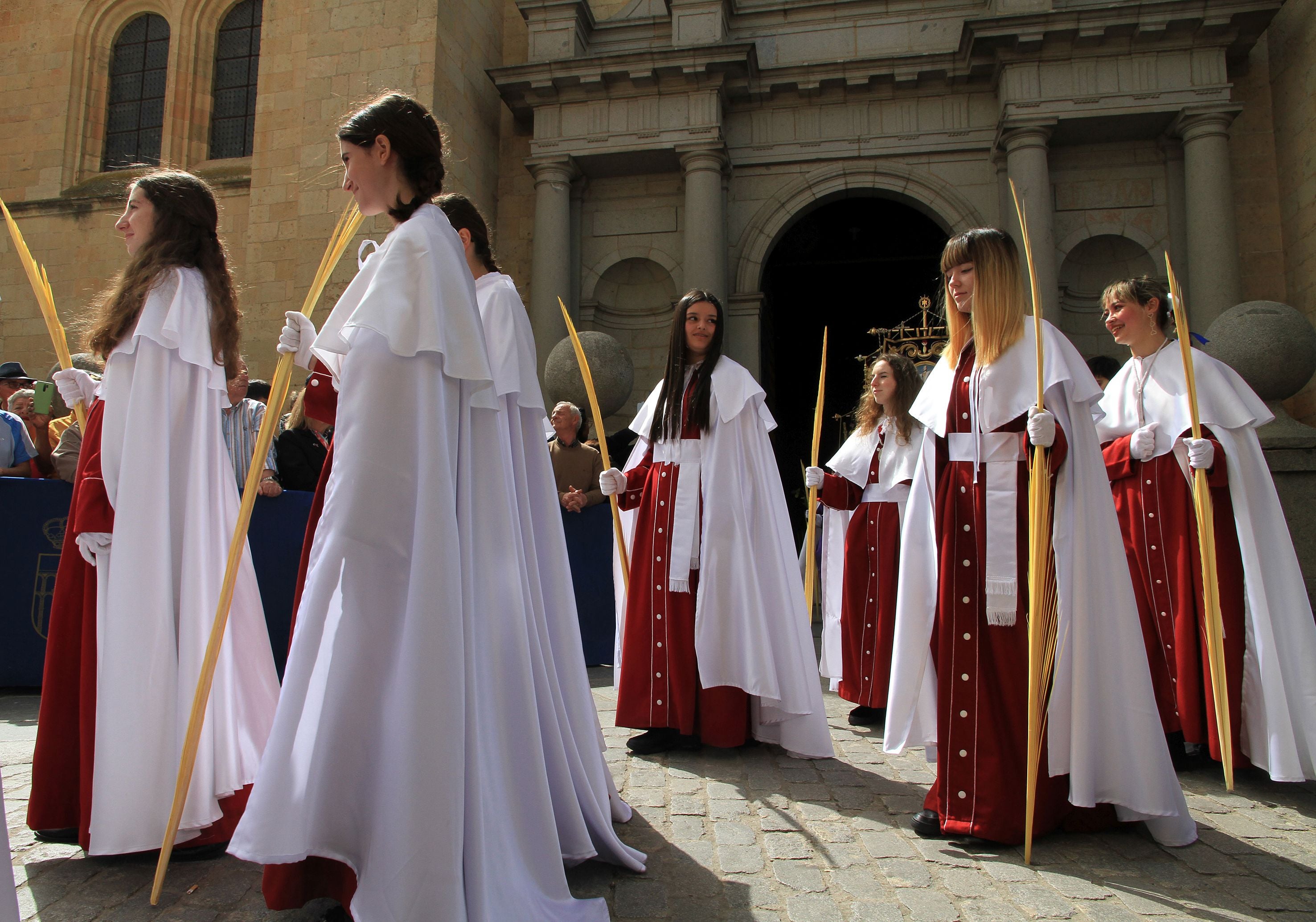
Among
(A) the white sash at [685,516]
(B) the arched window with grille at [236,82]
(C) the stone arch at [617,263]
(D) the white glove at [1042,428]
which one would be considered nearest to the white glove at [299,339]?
(A) the white sash at [685,516]

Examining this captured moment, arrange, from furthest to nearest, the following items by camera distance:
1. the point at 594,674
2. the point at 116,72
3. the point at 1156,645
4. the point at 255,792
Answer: the point at 116,72 → the point at 594,674 → the point at 1156,645 → the point at 255,792

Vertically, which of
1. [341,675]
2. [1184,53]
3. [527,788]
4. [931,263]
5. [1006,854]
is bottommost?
[1006,854]

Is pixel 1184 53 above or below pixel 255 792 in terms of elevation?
above

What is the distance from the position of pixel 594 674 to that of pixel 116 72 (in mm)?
13440

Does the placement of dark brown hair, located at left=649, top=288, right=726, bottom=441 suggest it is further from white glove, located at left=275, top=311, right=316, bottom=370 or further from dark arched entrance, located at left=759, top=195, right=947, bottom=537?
dark arched entrance, located at left=759, top=195, right=947, bottom=537

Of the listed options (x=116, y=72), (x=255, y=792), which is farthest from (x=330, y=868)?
(x=116, y=72)

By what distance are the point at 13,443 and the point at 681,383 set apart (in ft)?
15.3

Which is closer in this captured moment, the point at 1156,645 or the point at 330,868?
the point at 330,868

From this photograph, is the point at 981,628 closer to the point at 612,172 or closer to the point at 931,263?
the point at 612,172

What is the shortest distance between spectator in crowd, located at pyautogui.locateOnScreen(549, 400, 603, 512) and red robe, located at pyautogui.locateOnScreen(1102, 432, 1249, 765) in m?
3.85

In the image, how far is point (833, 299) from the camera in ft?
58.6

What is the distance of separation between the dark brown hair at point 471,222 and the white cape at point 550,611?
25 cm

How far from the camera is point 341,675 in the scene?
6.89 ft

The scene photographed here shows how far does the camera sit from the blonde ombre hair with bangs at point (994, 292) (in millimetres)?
3275
